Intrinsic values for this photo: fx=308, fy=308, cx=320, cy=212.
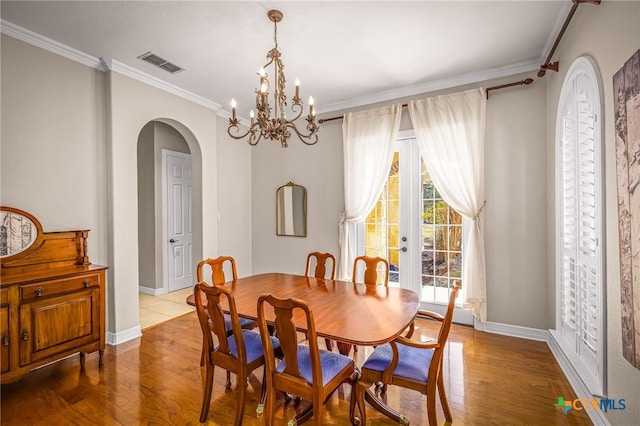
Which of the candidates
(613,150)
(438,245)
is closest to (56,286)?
(438,245)

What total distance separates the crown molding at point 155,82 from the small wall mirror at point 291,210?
151 cm

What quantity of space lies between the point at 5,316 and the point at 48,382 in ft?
2.23

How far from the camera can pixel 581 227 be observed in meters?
2.19

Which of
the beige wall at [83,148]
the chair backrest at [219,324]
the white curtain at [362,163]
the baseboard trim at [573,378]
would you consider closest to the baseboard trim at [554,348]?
the baseboard trim at [573,378]

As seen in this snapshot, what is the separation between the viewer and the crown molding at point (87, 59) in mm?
2496

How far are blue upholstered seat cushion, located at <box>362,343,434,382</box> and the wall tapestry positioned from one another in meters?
0.97

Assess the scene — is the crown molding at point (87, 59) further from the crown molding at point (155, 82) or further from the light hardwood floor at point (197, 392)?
the light hardwood floor at point (197, 392)

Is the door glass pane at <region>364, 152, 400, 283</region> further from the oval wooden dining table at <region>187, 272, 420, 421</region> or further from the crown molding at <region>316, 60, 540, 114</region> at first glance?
the oval wooden dining table at <region>187, 272, 420, 421</region>

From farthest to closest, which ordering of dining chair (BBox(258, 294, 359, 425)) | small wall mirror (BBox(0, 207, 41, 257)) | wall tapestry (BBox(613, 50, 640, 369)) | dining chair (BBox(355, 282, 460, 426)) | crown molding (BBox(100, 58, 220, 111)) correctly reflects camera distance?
crown molding (BBox(100, 58, 220, 111))
small wall mirror (BBox(0, 207, 41, 257))
dining chair (BBox(355, 282, 460, 426))
dining chair (BBox(258, 294, 359, 425))
wall tapestry (BBox(613, 50, 640, 369))

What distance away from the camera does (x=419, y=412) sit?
1.99 meters

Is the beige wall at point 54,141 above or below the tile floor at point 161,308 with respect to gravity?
above

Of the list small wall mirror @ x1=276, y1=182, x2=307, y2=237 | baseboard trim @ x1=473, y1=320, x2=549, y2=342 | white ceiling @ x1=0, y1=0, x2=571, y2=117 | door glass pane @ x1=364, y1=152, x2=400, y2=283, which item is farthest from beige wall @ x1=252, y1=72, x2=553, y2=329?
small wall mirror @ x1=276, y1=182, x2=307, y2=237

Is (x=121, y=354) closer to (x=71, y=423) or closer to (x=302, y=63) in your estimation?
(x=71, y=423)

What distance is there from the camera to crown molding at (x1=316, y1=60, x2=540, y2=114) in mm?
3119
